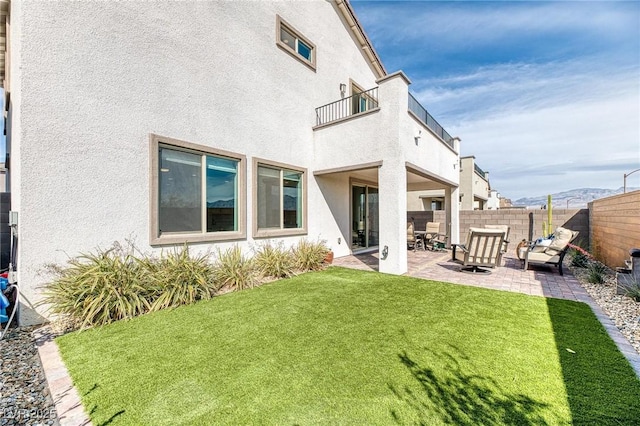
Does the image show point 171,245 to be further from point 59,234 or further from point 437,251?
point 437,251

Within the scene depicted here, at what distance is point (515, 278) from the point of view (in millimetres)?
7297

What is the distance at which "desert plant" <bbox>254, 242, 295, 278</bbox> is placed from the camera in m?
7.49

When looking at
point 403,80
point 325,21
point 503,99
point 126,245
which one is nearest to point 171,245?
point 126,245

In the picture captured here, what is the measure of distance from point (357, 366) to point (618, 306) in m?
5.47

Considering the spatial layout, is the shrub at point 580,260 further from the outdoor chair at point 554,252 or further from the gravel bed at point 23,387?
the gravel bed at point 23,387

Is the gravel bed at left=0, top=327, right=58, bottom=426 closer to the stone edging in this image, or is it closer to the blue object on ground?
the stone edging

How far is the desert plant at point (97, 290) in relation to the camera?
14.3ft

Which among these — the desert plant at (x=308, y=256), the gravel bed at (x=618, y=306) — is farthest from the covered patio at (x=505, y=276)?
the desert plant at (x=308, y=256)

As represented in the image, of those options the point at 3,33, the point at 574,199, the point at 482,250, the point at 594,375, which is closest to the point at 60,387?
the point at 594,375

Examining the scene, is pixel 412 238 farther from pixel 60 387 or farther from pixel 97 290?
pixel 60 387

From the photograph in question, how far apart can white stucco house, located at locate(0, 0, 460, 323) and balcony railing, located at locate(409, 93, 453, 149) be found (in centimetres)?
23

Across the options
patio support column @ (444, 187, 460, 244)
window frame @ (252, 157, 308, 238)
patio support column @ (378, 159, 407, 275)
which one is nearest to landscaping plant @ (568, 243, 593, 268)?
patio support column @ (444, 187, 460, 244)

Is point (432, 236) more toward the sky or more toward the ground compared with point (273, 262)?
more toward the sky

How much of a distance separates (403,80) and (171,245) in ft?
24.1
